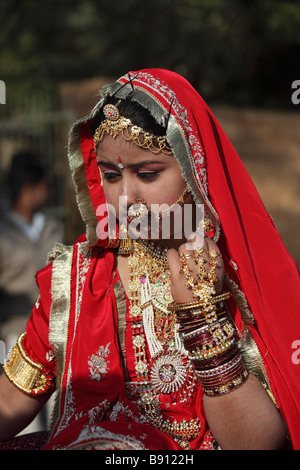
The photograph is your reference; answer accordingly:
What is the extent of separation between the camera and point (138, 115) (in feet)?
6.84

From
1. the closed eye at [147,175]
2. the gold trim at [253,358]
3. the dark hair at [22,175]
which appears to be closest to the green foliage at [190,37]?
the dark hair at [22,175]

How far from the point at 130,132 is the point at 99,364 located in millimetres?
830

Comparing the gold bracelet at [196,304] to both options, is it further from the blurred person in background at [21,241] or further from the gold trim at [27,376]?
the blurred person in background at [21,241]

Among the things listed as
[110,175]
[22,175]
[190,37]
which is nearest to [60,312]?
[110,175]

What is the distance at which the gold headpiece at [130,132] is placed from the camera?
2.04 meters

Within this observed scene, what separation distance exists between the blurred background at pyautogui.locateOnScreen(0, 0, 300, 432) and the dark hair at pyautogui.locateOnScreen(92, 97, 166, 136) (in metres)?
5.98

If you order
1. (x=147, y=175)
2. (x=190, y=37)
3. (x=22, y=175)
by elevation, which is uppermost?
(x=190, y=37)

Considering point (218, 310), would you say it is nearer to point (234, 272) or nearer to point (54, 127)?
point (234, 272)

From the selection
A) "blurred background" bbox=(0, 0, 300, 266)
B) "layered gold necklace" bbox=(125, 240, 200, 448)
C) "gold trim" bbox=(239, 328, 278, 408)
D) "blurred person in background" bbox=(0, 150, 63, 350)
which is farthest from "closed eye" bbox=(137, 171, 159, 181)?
"blurred background" bbox=(0, 0, 300, 266)

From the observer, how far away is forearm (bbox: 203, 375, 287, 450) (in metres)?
1.87

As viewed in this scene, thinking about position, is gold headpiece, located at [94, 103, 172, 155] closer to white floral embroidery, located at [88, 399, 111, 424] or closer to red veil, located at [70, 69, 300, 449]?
red veil, located at [70, 69, 300, 449]

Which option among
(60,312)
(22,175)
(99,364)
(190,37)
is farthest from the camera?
(190,37)

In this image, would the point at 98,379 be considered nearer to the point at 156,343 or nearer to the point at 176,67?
the point at 156,343

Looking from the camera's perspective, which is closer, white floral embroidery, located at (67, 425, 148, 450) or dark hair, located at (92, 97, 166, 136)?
white floral embroidery, located at (67, 425, 148, 450)
